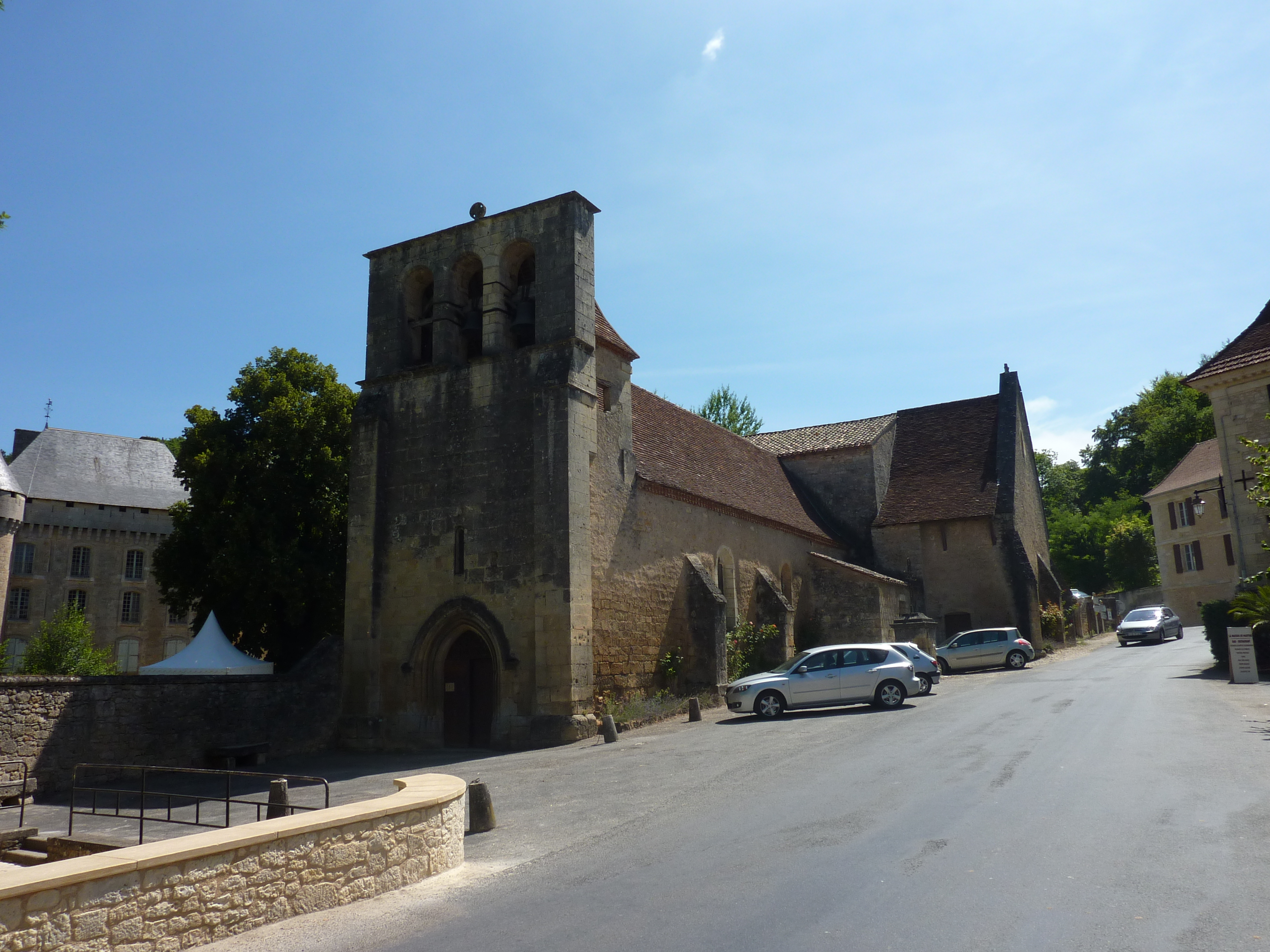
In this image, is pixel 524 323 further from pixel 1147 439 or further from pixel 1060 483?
pixel 1060 483

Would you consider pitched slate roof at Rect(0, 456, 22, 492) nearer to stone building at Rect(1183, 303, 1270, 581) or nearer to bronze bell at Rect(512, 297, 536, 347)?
bronze bell at Rect(512, 297, 536, 347)

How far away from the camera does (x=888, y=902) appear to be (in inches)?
239

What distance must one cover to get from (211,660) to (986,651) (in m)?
A: 20.8

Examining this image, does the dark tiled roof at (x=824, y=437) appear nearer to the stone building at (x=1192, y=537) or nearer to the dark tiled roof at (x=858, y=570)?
the dark tiled roof at (x=858, y=570)

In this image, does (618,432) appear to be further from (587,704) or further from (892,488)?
(892,488)

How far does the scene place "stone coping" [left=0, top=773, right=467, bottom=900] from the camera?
207 inches

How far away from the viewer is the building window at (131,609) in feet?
132

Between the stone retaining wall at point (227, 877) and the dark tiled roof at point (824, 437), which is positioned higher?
the dark tiled roof at point (824, 437)

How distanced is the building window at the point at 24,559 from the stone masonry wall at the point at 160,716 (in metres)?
25.5

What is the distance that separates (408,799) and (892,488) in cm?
2900

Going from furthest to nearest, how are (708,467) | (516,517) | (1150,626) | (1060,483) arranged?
(1060,483)
(1150,626)
(708,467)
(516,517)

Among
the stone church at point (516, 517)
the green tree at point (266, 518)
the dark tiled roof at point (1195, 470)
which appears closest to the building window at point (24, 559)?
the green tree at point (266, 518)

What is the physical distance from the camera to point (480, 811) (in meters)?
9.88

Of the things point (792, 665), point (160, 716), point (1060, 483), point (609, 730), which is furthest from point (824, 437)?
point (1060, 483)
